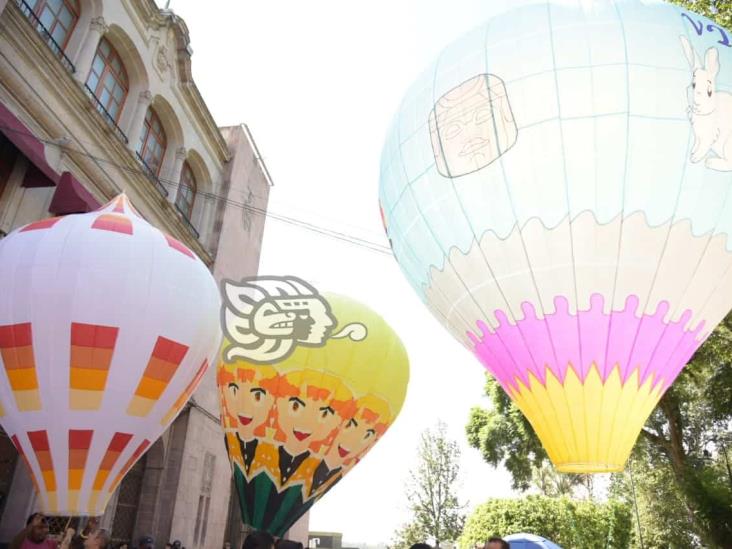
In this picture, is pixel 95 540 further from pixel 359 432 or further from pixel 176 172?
pixel 176 172

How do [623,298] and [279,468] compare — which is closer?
[623,298]

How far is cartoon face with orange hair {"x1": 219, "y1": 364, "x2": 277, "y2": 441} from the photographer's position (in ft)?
29.3

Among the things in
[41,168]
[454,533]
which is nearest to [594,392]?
[41,168]

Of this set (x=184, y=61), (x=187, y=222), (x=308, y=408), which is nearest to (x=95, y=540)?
(x=308, y=408)

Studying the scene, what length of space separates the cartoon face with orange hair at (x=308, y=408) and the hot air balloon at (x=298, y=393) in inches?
0.6

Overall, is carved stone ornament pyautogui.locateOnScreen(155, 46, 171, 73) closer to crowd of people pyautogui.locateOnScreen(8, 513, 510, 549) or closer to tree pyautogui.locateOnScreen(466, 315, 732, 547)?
crowd of people pyautogui.locateOnScreen(8, 513, 510, 549)

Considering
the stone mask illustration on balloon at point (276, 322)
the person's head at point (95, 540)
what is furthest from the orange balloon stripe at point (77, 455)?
the stone mask illustration on balloon at point (276, 322)

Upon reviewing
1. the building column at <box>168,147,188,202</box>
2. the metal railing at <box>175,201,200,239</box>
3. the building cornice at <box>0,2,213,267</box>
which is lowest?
the building cornice at <box>0,2,213,267</box>

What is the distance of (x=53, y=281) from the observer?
17.9ft

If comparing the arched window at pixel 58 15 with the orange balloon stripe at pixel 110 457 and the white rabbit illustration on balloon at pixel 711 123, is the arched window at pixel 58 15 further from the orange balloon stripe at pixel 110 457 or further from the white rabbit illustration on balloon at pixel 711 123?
the white rabbit illustration on balloon at pixel 711 123

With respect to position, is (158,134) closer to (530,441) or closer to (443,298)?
(443,298)

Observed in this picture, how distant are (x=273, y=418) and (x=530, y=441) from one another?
13.1m

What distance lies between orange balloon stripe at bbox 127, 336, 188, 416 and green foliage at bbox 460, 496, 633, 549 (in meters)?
14.0

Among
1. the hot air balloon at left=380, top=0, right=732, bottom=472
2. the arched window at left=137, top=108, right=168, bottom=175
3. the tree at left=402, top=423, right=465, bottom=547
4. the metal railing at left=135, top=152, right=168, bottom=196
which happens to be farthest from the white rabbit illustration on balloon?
the tree at left=402, top=423, right=465, bottom=547
